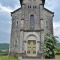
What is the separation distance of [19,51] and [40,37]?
16.3ft

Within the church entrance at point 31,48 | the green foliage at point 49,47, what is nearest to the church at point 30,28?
the church entrance at point 31,48

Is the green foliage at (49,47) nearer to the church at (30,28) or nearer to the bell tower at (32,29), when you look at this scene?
the church at (30,28)

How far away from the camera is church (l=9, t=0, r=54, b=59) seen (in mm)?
34094

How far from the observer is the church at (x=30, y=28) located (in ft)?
112

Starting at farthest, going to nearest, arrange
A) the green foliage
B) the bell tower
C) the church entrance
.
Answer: the church entrance → the bell tower → the green foliage

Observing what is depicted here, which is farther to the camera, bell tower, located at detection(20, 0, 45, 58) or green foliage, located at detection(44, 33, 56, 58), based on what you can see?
bell tower, located at detection(20, 0, 45, 58)

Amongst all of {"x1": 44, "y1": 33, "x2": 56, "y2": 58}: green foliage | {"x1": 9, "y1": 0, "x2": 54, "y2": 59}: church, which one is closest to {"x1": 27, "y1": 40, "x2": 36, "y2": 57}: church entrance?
{"x1": 9, "y1": 0, "x2": 54, "y2": 59}: church

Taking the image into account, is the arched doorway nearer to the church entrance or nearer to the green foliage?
the church entrance

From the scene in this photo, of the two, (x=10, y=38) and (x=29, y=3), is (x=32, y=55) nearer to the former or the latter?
(x=10, y=38)

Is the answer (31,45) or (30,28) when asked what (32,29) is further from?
(31,45)

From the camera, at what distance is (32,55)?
111ft

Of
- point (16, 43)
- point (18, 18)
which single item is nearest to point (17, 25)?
point (18, 18)

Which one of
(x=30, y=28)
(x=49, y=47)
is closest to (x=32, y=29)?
(x=30, y=28)

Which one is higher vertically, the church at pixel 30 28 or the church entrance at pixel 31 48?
the church at pixel 30 28
